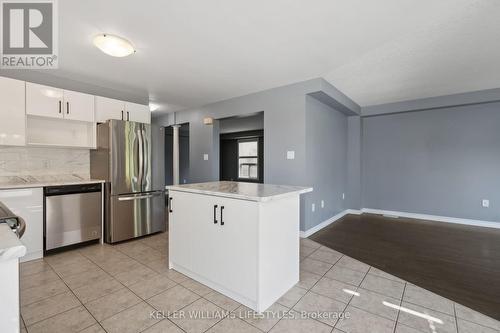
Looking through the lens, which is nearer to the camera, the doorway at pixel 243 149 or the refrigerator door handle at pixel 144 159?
the refrigerator door handle at pixel 144 159

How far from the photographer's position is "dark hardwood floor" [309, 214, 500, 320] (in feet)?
7.07

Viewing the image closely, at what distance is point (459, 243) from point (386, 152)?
2.27 metres

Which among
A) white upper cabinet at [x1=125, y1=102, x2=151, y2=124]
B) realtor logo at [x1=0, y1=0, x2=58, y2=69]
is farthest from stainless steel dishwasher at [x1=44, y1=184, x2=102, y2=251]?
realtor logo at [x1=0, y1=0, x2=58, y2=69]

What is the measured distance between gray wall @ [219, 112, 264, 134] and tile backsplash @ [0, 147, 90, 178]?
3217mm

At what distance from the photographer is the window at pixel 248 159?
6.29 meters

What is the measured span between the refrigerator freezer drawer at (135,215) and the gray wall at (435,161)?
4482 mm

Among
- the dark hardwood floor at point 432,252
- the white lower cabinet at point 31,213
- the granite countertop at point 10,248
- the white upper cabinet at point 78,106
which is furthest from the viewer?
the white upper cabinet at point 78,106

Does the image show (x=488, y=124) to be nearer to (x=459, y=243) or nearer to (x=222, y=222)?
(x=459, y=243)

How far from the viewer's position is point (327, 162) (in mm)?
4266

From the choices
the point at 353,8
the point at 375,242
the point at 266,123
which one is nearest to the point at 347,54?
the point at 353,8

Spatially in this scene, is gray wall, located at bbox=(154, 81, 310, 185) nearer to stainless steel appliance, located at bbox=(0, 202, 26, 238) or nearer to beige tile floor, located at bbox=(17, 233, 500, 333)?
beige tile floor, located at bbox=(17, 233, 500, 333)

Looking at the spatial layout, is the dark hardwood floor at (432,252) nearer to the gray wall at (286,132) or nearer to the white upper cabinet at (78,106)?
the gray wall at (286,132)

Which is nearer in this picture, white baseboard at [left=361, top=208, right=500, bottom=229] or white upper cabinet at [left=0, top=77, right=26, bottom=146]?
white upper cabinet at [left=0, top=77, right=26, bottom=146]

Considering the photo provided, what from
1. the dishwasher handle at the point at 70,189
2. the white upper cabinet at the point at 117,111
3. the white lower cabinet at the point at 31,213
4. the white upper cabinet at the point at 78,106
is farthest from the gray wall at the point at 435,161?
the white lower cabinet at the point at 31,213
